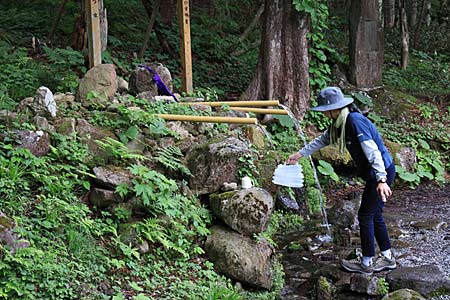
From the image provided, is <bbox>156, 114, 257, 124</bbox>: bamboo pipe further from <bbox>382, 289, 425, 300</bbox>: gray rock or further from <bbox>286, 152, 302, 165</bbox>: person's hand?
<bbox>382, 289, 425, 300</bbox>: gray rock

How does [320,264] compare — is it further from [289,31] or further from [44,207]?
[289,31]

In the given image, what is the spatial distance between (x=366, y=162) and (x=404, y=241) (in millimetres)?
1980

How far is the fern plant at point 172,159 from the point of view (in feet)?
21.3

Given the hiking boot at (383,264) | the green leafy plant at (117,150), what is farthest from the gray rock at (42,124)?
the hiking boot at (383,264)

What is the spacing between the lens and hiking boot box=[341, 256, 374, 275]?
5939mm

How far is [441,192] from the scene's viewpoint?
9.91m

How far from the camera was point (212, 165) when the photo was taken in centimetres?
Result: 671

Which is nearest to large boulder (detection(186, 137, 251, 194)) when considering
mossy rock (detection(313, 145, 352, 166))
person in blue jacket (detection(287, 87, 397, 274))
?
person in blue jacket (detection(287, 87, 397, 274))

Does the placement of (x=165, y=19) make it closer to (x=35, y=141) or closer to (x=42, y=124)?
(x=42, y=124)

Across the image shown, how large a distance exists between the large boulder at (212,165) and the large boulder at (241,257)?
806 millimetres

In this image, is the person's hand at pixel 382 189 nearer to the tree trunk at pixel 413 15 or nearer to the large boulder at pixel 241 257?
the large boulder at pixel 241 257

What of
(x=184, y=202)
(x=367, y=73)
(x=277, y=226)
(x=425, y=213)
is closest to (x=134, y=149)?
(x=184, y=202)

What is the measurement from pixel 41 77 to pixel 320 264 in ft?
19.7

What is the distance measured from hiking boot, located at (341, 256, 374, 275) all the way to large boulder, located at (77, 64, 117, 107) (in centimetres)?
379
